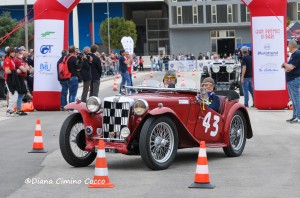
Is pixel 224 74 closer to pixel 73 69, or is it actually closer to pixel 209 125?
pixel 73 69

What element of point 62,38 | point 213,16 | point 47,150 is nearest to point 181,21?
point 213,16

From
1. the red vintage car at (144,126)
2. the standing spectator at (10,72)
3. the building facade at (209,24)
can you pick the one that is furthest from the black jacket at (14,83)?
the building facade at (209,24)

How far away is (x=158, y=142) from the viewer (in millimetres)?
10523

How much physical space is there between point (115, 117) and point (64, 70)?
1133 cm

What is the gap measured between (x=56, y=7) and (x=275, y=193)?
14.9 metres

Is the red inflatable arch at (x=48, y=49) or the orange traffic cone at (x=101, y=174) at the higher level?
the red inflatable arch at (x=48, y=49)

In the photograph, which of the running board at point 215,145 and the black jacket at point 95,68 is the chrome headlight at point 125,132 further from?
the black jacket at point 95,68

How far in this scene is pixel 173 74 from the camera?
12539mm

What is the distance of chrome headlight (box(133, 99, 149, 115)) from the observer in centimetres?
1041

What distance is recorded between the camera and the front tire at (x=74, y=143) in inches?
429

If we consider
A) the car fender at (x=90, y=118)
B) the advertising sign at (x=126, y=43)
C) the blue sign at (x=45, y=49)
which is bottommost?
the car fender at (x=90, y=118)

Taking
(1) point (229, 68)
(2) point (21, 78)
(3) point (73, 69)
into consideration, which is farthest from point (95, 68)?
(1) point (229, 68)

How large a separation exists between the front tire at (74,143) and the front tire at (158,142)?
44.3 inches

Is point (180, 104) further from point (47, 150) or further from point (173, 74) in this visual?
point (47, 150)
